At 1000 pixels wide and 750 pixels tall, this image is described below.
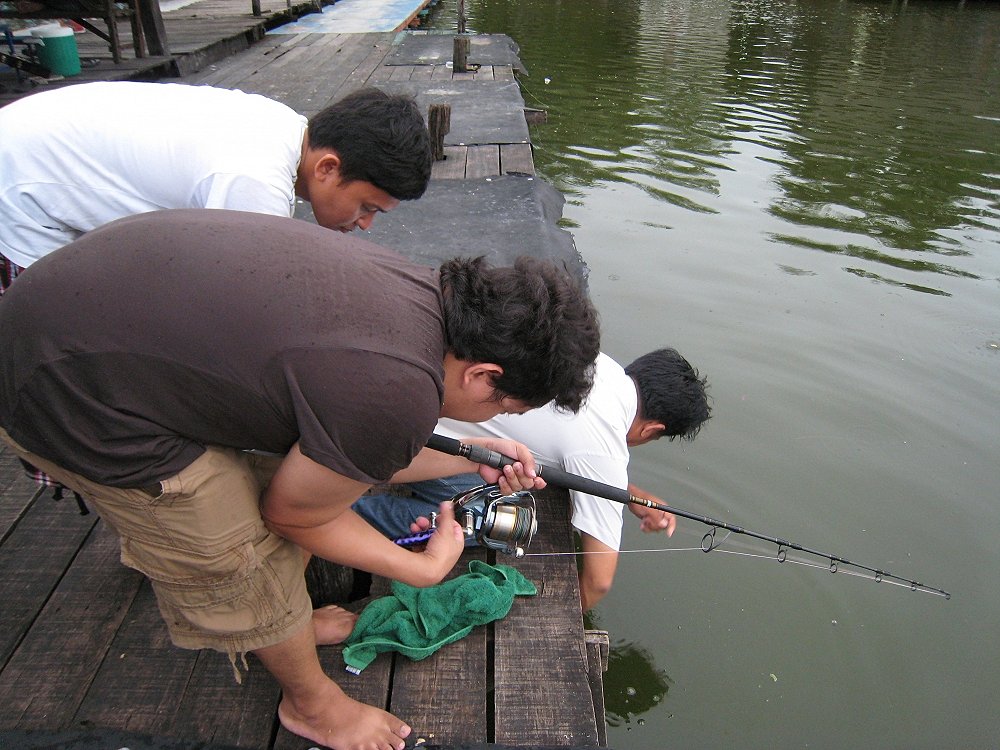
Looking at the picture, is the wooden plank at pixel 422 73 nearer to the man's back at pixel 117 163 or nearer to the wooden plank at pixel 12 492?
the wooden plank at pixel 12 492

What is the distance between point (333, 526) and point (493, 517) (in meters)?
0.80

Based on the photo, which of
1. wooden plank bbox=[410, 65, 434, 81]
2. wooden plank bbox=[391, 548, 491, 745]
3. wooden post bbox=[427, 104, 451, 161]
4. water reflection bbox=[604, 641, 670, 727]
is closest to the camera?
wooden plank bbox=[391, 548, 491, 745]

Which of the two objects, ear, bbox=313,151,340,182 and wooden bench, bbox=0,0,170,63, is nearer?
ear, bbox=313,151,340,182

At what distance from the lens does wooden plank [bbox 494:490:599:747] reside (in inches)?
83.1

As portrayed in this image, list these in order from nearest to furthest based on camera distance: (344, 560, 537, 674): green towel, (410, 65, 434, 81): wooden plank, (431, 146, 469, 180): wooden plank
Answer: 1. (344, 560, 537, 674): green towel
2. (431, 146, 469, 180): wooden plank
3. (410, 65, 434, 81): wooden plank

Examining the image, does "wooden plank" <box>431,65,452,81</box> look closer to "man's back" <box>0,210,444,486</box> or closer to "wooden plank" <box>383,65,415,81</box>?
"wooden plank" <box>383,65,415,81</box>

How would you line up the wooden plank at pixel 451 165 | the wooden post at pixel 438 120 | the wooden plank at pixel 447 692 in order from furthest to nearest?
the wooden plank at pixel 451 165
the wooden post at pixel 438 120
the wooden plank at pixel 447 692

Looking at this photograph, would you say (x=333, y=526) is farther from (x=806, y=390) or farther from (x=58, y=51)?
(x=58, y=51)

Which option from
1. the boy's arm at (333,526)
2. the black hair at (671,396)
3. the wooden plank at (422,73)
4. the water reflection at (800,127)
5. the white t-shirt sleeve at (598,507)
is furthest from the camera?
the wooden plank at (422,73)

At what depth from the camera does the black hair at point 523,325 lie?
5.13ft

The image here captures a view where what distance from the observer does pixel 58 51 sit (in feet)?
24.1

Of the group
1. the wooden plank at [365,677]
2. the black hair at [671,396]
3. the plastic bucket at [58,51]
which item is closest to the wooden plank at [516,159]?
the black hair at [671,396]

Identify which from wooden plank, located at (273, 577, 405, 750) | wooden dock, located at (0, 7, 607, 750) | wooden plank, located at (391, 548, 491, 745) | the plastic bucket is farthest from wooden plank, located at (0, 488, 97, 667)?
the plastic bucket

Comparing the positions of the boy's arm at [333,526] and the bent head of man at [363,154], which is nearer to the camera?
the boy's arm at [333,526]
